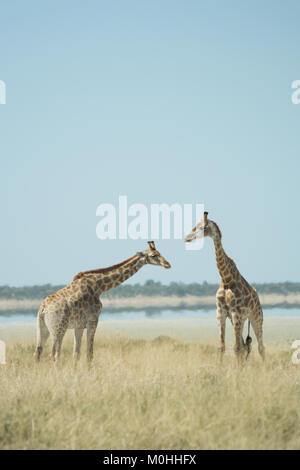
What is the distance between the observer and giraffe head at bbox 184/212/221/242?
11.2 metres

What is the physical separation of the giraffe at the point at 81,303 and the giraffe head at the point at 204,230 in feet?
3.30

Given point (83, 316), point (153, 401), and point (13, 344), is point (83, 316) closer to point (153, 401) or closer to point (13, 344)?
point (153, 401)

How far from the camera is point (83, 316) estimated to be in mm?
11547

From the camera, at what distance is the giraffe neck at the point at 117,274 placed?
12172 mm

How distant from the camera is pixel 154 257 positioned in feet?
39.7

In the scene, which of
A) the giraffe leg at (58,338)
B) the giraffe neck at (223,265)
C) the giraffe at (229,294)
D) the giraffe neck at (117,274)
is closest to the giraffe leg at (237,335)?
the giraffe at (229,294)

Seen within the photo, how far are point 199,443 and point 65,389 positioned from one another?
2.63 m

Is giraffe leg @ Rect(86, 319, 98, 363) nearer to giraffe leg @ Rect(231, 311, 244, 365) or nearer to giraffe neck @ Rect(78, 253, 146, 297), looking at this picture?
giraffe neck @ Rect(78, 253, 146, 297)

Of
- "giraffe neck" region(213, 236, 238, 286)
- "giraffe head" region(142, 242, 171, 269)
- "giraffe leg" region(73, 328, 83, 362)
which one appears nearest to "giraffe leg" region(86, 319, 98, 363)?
"giraffe leg" region(73, 328, 83, 362)

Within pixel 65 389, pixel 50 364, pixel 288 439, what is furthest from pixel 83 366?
pixel 288 439

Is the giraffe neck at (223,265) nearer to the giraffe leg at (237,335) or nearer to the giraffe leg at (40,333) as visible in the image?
the giraffe leg at (237,335)

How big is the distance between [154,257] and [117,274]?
0.89 metres

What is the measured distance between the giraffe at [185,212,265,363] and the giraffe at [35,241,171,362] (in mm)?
1115

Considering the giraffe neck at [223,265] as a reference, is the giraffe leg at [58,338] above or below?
below
